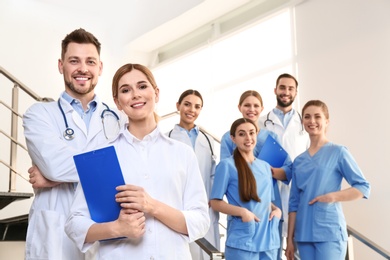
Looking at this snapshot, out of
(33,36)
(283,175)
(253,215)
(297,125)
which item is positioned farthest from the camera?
(33,36)

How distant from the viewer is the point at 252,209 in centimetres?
283

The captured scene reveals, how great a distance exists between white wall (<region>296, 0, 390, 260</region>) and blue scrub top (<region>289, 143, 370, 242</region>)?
1.36 metres

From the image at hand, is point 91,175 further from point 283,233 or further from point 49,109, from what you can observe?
point 283,233

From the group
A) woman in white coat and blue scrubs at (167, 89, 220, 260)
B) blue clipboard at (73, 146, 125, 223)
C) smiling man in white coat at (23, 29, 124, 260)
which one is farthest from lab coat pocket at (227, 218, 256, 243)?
blue clipboard at (73, 146, 125, 223)

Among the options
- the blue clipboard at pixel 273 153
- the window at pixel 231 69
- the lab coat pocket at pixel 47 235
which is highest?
the window at pixel 231 69

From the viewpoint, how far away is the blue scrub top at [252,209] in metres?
2.75

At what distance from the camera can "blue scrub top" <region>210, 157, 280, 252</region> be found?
2750 millimetres

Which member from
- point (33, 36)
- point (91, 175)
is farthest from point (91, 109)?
point (33, 36)

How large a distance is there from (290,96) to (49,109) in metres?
2.02

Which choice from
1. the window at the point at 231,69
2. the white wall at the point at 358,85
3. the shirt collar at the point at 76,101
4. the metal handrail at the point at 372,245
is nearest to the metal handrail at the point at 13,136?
the shirt collar at the point at 76,101

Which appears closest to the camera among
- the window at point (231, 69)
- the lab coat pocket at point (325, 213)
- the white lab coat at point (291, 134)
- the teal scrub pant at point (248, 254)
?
the teal scrub pant at point (248, 254)

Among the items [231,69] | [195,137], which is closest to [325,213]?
[195,137]

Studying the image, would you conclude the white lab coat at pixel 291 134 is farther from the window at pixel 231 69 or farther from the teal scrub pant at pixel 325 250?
the window at pixel 231 69

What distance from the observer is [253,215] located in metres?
2.78
